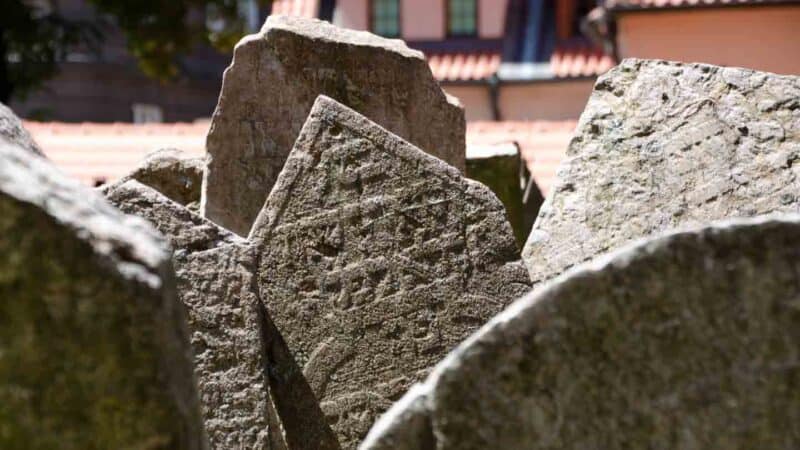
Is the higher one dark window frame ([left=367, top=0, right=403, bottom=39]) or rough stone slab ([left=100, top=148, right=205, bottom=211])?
rough stone slab ([left=100, top=148, right=205, bottom=211])

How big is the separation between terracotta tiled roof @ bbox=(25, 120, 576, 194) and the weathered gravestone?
664cm

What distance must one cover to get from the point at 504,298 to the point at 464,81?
16.5 meters

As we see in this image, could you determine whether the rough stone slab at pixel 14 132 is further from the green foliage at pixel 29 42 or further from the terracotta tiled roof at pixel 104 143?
the green foliage at pixel 29 42

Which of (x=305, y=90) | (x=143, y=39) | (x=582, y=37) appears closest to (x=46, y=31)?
(x=143, y=39)

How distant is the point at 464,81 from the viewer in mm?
20078

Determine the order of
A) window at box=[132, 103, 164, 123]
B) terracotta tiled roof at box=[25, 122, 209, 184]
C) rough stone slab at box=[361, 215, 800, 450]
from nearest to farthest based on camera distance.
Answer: rough stone slab at box=[361, 215, 800, 450]
terracotta tiled roof at box=[25, 122, 209, 184]
window at box=[132, 103, 164, 123]

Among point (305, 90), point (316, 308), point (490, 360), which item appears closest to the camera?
point (490, 360)

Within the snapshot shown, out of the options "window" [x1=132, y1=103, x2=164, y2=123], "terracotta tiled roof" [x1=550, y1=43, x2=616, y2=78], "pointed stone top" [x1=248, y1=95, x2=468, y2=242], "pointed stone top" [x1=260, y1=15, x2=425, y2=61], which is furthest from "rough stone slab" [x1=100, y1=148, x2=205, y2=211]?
"window" [x1=132, y1=103, x2=164, y2=123]

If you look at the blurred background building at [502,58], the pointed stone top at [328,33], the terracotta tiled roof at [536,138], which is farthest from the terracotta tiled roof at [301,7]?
the pointed stone top at [328,33]

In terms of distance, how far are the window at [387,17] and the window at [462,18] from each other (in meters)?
0.55

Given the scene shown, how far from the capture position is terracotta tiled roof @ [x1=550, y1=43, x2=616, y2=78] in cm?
2061

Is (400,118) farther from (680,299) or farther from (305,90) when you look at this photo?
(680,299)

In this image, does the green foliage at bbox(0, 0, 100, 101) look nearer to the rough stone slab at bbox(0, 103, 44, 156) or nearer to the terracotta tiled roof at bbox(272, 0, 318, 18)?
the terracotta tiled roof at bbox(272, 0, 318, 18)

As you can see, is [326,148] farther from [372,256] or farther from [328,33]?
[328,33]
